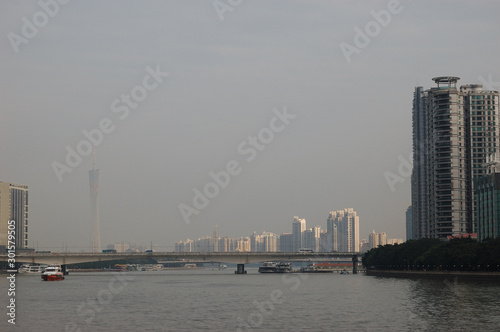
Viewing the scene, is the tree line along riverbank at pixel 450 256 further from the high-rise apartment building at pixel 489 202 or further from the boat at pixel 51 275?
the boat at pixel 51 275

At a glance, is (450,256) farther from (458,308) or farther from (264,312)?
(264,312)

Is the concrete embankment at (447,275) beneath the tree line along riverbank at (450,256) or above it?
beneath

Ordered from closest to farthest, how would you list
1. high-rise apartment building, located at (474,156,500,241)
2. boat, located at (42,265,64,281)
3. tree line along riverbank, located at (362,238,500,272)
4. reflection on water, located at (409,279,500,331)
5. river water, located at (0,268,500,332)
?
reflection on water, located at (409,279,500,331) < river water, located at (0,268,500,332) < tree line along riverbank, located at (362,238,500,272) < boat, located at (42,265,64,281) < high-rise apartment building, located at (474,156,500,241)

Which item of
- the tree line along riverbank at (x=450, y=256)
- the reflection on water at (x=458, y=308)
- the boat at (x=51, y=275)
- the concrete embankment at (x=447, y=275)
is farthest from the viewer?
the boat at (x=51, y=275)

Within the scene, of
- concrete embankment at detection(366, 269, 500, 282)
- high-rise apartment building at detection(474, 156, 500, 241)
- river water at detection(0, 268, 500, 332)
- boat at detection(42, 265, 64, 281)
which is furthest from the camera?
high-rise apartment building at detection(474, 156, 500, 241)

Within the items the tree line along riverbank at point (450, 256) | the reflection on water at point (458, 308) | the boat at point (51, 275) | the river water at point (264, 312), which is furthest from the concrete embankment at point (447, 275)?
the boat at point (51, 275)
